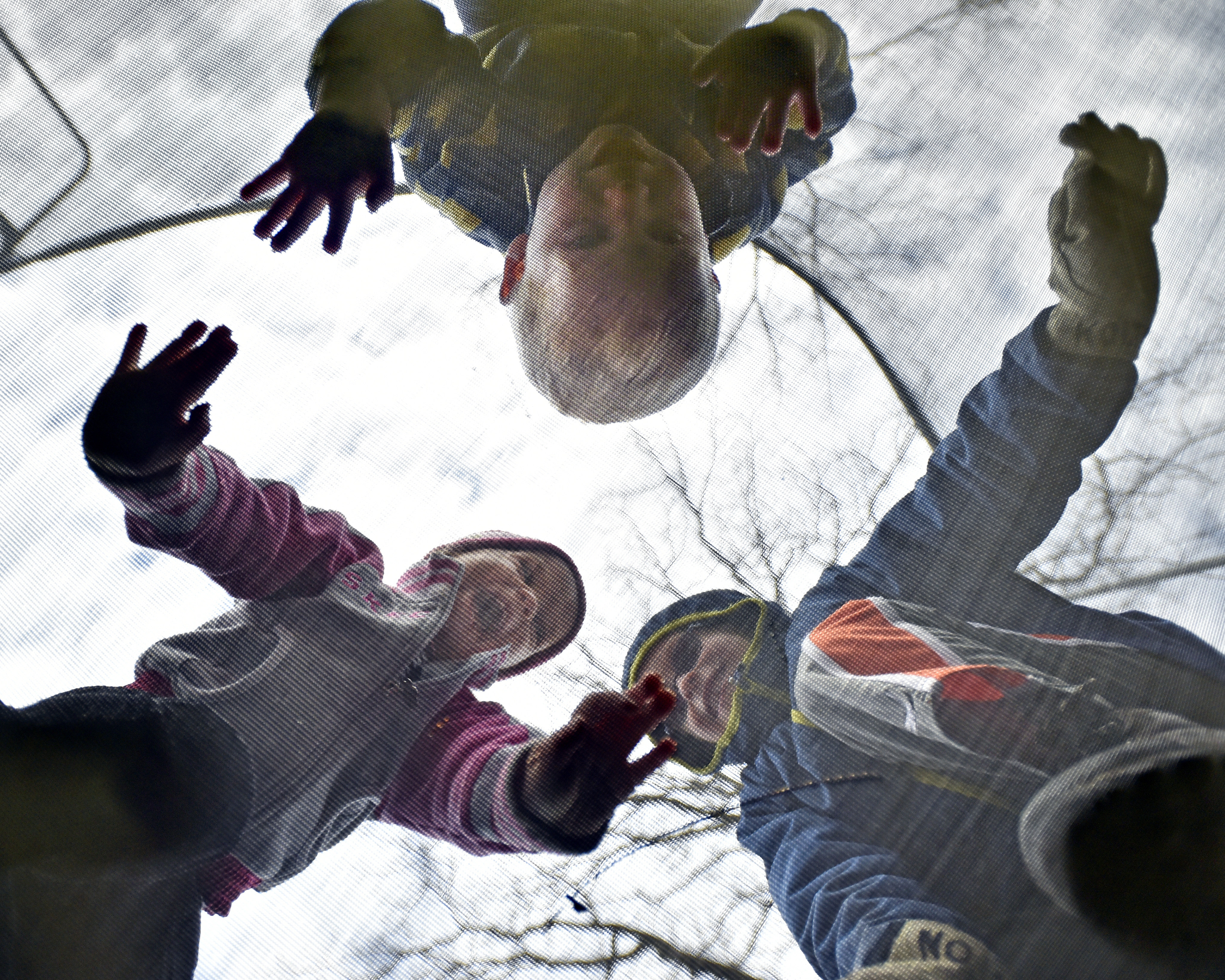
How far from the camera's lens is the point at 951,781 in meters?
0.38

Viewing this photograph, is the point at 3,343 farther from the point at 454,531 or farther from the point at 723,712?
the point at 723,712

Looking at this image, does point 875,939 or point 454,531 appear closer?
point 875,939

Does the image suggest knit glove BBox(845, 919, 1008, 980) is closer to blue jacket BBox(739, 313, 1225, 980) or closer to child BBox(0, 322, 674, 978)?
blue jacket BBox(739, 313, 1225, 980)

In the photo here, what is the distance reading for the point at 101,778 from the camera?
1.10ft

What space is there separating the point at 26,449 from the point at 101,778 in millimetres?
205

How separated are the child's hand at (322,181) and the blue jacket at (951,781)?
1.11 ft

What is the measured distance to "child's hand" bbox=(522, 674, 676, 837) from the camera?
15.4 inches

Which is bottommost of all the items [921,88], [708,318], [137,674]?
[137,674]

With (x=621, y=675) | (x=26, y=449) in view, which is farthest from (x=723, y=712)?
(x=26, y=449)

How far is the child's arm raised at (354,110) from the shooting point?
1.40ft

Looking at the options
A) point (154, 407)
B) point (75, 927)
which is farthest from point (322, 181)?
point (75, 927)

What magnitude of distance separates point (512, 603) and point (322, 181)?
257 mm

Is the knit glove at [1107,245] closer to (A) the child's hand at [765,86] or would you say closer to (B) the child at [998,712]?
(B) the child at [998,712]

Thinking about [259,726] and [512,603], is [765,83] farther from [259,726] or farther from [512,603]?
[259,726]
